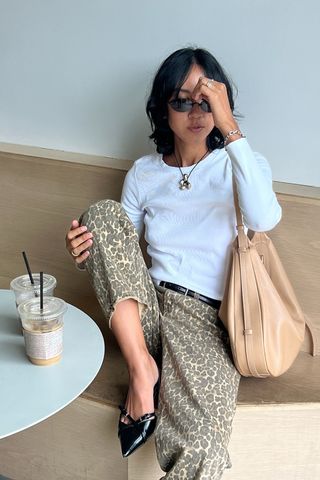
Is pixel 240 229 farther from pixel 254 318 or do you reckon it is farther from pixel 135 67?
pixel 135 67

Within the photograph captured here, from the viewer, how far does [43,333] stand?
109cm

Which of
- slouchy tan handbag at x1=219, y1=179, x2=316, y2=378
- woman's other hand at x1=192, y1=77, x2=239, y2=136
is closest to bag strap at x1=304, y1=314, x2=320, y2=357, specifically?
slouchy tan handbag at x1=219, y1=179, x2=316, y2=378

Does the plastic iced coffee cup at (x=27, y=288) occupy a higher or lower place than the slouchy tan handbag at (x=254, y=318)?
higher

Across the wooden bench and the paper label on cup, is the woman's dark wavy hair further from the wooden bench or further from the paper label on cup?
the paper label on cup

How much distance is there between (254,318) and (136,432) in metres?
0.33

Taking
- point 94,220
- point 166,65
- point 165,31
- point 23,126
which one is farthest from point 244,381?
→ point 23,126

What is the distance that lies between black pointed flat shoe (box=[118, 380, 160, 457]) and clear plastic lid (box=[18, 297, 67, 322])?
0.31m

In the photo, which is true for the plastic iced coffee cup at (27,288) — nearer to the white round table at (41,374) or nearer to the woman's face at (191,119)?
the white round table at (41,374)

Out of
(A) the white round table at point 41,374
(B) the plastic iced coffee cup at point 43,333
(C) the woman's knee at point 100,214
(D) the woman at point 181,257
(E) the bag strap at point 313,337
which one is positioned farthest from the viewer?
(E) the bag strap at point 313,337

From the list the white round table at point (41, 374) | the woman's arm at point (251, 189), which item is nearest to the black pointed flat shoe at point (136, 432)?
the white round table at point (41, 374)

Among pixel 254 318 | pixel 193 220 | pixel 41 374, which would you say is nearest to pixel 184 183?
pixel 193 220

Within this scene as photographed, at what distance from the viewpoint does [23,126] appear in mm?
1911

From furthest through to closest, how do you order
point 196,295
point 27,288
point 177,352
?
1. point 196,295
2. point 177,352
3. point 27,288

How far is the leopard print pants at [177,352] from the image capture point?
46.1 inches
